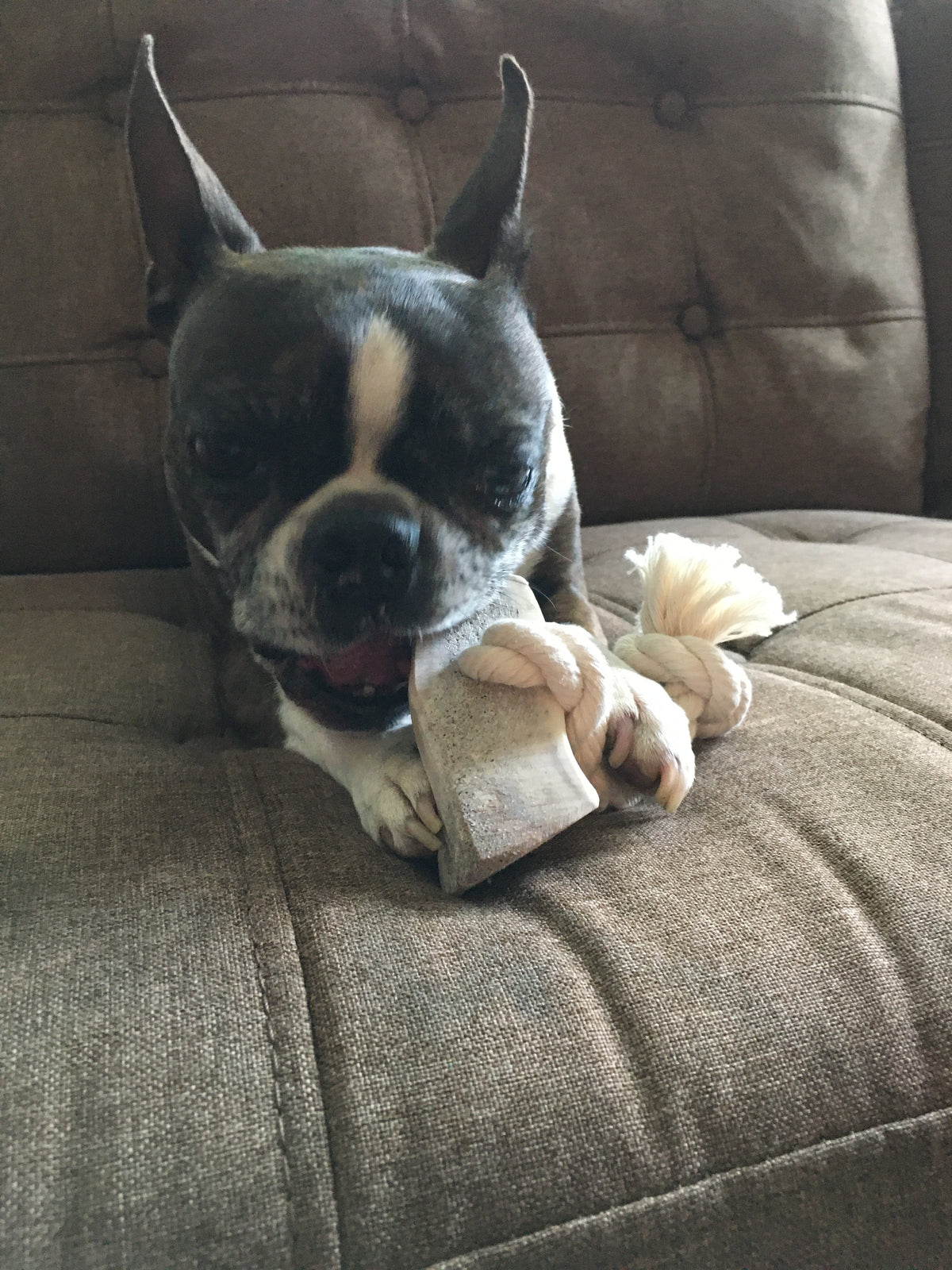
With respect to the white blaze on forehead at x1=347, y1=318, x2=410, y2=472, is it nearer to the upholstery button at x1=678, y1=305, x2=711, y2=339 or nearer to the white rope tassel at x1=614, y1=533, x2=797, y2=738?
the white rope tassel at x1=614, y1=533, x2=797, y2=738

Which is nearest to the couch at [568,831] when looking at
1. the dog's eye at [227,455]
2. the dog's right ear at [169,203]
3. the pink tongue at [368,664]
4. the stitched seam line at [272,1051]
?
the stitched seam line at [272,1051]

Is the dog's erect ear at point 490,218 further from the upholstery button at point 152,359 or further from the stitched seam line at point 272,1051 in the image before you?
the stitched seam line at point 272,1051

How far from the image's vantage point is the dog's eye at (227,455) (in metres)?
0.99

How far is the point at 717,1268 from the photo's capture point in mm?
532

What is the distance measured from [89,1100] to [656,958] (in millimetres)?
365

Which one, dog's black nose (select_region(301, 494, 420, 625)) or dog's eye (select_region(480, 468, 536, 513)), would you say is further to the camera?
dog's eye (select_region(480, 468, 536, 513))

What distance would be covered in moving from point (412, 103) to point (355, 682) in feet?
4.55

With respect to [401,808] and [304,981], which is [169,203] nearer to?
[401,808]

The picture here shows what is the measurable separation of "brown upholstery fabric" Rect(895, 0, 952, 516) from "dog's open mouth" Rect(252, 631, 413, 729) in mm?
1737

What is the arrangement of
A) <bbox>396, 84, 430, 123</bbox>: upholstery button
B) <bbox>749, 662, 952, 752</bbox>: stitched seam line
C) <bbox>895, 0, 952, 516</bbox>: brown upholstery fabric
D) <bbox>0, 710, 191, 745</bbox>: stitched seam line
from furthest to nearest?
1. <bbox>895, 0, 952, 516</bbox>: brown upholstery fabric
2. <bbox>396, 84, 430, 123</bbox>: upholstery button
3. <bbox>0, 710, 191, 745</bbox>: stitched seam line
4. <bbox>749, 662, 952, 752</bbox>: stitched seam line

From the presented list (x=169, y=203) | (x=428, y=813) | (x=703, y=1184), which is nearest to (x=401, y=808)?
(x=428, y=813)

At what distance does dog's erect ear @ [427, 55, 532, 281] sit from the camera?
125cm

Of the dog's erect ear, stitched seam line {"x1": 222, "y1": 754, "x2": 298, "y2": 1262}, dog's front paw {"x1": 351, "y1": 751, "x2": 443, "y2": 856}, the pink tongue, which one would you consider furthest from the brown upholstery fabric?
stitched seam line {"x1": 222, "y1": 754, "x2": 298, "y2": 1262}

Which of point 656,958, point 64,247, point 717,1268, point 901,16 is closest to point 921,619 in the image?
point 656,958
